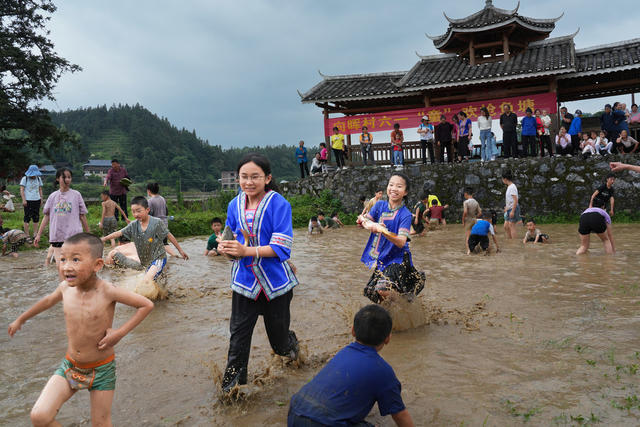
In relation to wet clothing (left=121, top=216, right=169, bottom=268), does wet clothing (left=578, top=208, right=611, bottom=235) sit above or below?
below

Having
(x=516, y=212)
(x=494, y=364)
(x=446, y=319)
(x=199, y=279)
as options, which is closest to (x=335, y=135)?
(x=516, y=212)

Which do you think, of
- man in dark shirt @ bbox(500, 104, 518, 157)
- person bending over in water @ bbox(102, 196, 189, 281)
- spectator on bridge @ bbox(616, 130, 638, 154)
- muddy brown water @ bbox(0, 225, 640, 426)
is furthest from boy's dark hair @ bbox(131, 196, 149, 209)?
spectator on bridge @ bbox(616, 130, 638, 154)


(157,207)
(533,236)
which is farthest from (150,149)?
(533,236)

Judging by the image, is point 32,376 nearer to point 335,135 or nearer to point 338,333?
point 338,333

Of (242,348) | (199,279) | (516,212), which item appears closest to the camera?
(242,348)

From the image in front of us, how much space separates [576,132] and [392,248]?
13.6m

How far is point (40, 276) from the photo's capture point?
28.2 ft

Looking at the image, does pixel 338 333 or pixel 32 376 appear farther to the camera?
pixel 338 333

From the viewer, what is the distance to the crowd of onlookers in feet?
47.5

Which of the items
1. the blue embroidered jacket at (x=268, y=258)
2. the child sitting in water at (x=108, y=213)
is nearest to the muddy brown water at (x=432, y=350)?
the blue embroidered jacket at (x=268, y=258)

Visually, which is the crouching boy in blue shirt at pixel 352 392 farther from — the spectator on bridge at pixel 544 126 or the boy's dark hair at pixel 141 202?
the spectator on bridge at pixel 544 126

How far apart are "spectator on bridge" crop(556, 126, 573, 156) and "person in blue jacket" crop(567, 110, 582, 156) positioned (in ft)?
0.47

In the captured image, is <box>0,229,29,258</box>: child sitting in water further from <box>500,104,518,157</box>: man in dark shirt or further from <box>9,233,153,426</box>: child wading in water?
<box>500,104,518,157</box>: man in dark shirt

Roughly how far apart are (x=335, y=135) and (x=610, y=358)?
15.7 meters
